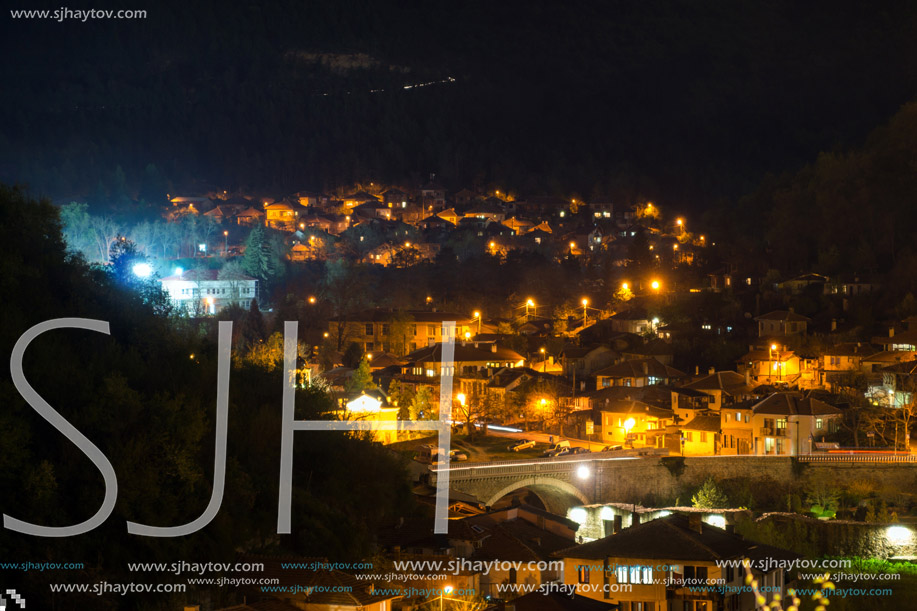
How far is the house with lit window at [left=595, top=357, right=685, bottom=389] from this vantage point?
35875 millimetres

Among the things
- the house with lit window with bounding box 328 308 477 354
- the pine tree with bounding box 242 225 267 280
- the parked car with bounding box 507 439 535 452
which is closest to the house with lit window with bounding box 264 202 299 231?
the pine tree with bounding box 242 225 267 280

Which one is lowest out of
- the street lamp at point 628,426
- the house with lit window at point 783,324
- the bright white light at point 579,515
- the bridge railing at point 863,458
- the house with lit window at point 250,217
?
the bright white light at point 579,515

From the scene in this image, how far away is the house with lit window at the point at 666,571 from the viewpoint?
17766 millimetres

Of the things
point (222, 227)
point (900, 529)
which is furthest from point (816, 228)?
point (222, 227)

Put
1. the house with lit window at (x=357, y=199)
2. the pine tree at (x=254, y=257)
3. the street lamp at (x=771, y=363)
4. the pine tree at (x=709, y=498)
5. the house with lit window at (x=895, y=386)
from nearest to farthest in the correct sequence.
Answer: the pine tree at (x=709, y=498)
the house with lit window at (x=895, y=386)
the street lamp at (x=771, y=363)
the pine tree at (x=254, y=257)
the house with lit window at (x=357, y=199)

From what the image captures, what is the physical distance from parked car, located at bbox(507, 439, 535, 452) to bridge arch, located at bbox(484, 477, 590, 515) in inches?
112

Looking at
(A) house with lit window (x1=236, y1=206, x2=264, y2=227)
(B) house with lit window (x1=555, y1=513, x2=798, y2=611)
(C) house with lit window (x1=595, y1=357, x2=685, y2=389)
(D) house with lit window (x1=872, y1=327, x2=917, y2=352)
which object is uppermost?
(A) house with lit window (x1=236, y1=206, x2=264, y2=227)

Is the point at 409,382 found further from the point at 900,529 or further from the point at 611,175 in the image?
the point at 611,175

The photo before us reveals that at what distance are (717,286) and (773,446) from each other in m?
16.8

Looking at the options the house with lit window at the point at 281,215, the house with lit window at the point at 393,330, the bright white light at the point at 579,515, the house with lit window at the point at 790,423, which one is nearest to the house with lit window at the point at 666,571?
the bright white light at the point at 579,515

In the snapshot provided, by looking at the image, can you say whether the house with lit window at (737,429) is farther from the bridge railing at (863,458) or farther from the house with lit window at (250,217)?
the house with lit window at (250,217)

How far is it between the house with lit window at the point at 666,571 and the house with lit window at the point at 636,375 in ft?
52.1

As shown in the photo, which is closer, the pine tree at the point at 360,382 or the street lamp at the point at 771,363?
the pine tree at the point at 360,382

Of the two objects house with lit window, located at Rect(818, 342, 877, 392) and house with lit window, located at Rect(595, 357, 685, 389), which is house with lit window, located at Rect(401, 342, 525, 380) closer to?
house with lit window, located at Rect(595, 357, 685, 389)
